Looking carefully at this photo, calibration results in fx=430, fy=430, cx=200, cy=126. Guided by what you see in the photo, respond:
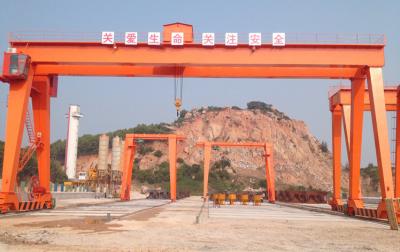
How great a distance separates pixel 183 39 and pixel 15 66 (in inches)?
267

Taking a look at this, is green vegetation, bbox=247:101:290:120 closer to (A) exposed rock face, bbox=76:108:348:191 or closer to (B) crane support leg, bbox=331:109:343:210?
(A) exposed rock face, bbox=76:108:348:191

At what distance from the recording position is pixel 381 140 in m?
16.4

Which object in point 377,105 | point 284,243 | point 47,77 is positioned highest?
point 47,77

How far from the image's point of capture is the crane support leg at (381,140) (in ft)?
53.3

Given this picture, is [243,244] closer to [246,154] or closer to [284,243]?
[284,243]

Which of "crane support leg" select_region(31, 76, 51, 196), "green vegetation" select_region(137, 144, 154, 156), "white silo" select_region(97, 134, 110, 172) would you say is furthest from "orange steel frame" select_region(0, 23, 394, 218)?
"green vegetation" select_region(137, 144, 154, 156)

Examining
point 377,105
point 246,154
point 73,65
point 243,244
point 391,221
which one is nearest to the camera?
point 243,244

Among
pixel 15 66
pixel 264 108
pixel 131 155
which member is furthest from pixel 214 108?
pixel 15 66

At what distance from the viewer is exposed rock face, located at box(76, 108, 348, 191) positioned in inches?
3629

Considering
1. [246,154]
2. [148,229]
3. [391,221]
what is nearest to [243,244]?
[148,229]

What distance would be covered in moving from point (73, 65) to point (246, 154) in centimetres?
7787

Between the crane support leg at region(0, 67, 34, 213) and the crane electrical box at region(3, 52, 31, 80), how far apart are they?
39cm

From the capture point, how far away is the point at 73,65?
19312 mm

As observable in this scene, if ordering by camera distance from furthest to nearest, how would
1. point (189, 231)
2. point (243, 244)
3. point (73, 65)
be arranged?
point (73, 65) < point (189, 231) < point (243, 244)
